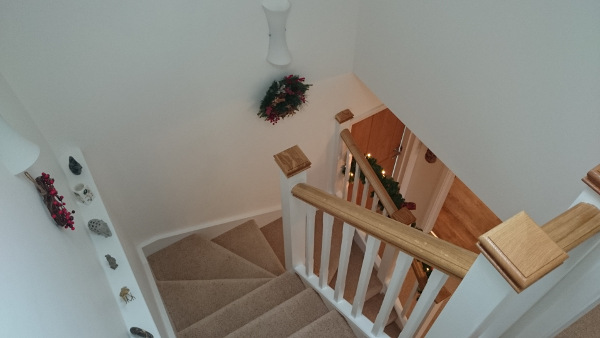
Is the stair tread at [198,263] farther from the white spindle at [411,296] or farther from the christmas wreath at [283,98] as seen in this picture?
the christmas wreath at [283,98]

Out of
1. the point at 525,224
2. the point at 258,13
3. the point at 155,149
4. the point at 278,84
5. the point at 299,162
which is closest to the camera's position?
the point at 525,224

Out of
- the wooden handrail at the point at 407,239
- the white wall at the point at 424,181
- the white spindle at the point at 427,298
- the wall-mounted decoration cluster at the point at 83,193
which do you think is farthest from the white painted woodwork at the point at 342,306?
the white wall at the point at 424,181

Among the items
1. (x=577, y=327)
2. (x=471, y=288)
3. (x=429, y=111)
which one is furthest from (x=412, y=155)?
(x=471, y=288)

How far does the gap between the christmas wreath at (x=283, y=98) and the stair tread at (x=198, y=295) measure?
1240mm

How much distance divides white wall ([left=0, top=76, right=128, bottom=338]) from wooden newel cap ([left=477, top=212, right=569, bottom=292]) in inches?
45.5

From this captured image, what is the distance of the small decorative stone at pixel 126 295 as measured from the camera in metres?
1.96

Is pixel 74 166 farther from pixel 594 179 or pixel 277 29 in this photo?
pixel 594 179

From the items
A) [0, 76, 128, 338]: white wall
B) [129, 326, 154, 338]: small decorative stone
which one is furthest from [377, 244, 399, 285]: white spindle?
[0, 76, 128, 338]: white wall

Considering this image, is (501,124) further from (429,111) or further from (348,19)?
(348,19)

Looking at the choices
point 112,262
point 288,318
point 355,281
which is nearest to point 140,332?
point 112,262

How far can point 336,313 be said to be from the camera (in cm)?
219

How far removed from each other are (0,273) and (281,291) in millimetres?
1744

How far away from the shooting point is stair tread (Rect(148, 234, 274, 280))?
3387mm

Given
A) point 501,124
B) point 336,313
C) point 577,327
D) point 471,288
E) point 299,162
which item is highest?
point 299,162
